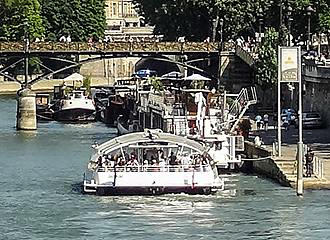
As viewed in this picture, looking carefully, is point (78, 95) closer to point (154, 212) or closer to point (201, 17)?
point (201, 17)

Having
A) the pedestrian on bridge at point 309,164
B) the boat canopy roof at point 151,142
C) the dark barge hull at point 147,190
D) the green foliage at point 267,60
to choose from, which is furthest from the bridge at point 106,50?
the dark barge hull at point 147,190

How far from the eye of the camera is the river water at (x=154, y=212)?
1919 inches

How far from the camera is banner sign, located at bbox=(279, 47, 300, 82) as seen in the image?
5778cm

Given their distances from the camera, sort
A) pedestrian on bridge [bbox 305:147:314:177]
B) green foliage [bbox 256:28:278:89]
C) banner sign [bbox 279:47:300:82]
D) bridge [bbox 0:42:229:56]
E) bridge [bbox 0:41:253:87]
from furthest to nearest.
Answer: bridge [bbox 0:42:229:56] < bridge [bbox 0:41:253:87] < green foliage [bbox 256:28:278:89] < pedestrian on bridge [bbox 305:147:314:177] < banner sign [bbox 279:47:300:82]

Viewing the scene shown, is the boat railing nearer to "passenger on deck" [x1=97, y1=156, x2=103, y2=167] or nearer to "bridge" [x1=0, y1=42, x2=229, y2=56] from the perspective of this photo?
"passenger on deck" [x1=97, y1=156, x2=103, y2=167]

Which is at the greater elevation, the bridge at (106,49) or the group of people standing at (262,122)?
the bridge at (106,49)

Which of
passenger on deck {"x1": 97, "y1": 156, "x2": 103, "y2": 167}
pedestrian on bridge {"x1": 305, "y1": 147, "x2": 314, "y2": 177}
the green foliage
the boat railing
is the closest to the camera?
the boat railing

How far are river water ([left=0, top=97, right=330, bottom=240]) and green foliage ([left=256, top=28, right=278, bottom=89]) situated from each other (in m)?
26.3

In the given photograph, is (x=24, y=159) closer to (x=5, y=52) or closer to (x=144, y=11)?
(x=5, y=52)

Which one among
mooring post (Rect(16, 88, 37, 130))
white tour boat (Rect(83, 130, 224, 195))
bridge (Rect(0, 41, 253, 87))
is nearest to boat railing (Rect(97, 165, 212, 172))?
white tour boat (Rect(83, 130, 224, 195))

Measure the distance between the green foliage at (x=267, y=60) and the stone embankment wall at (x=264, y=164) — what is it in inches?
925

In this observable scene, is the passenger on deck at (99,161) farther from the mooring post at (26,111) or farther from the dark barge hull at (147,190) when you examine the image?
the mooring post at (26,111)

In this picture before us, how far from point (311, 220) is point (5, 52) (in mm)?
49799

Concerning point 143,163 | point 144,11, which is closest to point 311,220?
point 143,163
